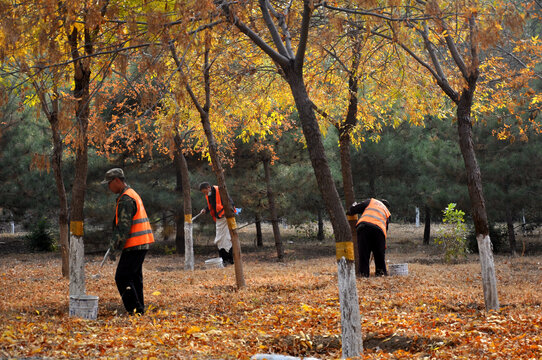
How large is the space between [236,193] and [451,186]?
6153 millimetres

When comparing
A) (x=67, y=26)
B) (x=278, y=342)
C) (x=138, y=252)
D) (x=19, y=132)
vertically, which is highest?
(x=19, y=132)

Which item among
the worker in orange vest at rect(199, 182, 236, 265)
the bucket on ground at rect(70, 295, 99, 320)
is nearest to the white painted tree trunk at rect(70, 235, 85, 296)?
the bucket on ground at rect(70, 295, 99, 320)

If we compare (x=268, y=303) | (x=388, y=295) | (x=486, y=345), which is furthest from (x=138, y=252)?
(x=486, y=345)

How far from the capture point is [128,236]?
714cm

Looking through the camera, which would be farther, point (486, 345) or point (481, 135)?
point (481, 135)

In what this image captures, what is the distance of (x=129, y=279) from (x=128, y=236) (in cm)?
53

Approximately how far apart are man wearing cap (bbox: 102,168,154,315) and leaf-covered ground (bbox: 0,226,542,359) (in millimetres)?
261

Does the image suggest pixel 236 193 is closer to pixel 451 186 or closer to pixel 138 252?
pixel 451 186

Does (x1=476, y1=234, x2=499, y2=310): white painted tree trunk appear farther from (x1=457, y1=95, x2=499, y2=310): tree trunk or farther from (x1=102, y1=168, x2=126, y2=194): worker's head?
(x1=102, y1=168, x2=126, y2=194): worker's head

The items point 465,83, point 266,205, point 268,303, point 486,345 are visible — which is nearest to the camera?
point 486,345

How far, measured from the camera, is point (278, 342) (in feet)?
18.8

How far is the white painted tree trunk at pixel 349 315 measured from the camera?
4.94 metres

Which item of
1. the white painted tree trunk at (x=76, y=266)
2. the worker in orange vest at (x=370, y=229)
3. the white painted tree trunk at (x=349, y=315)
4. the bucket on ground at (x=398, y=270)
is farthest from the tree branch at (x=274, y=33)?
the bucket on ground at (x=398, y=270)

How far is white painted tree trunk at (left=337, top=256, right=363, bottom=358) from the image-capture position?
4.94 m
